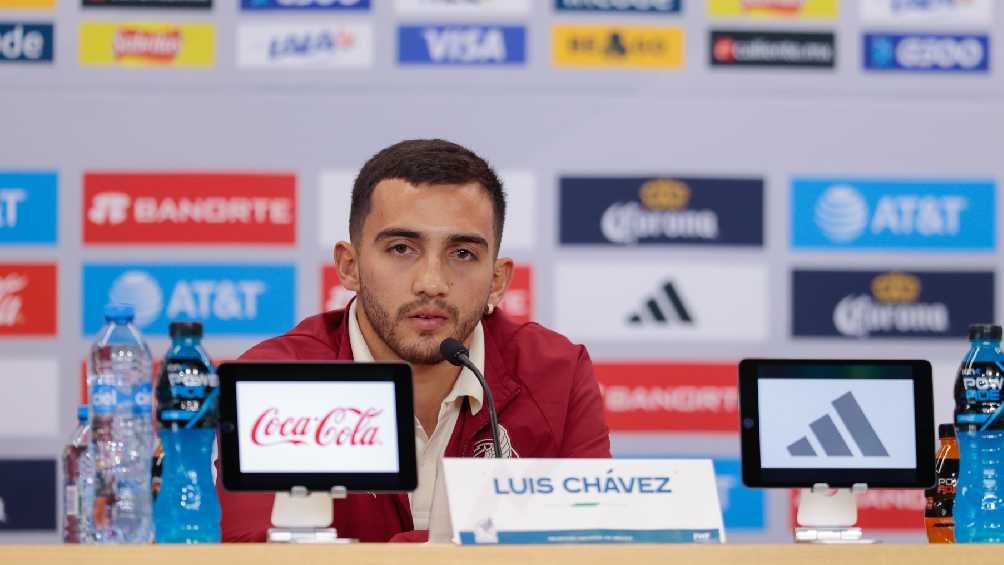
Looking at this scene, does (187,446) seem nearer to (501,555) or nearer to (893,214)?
(501,555)

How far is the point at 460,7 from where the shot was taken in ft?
11.7

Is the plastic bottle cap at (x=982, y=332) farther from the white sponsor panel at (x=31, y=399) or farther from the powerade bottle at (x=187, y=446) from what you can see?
the white sponsor panel at (x=31, y=399)

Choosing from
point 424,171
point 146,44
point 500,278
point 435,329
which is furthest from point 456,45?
point 435,329

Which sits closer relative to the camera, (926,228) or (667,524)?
(667,524)

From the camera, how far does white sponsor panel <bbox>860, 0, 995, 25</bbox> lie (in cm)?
364

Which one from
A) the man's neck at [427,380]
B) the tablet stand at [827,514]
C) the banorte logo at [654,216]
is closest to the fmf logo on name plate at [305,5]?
the banorte logo at [654,216]

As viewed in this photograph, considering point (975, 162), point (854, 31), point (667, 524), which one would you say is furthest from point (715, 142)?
point (667, 524)

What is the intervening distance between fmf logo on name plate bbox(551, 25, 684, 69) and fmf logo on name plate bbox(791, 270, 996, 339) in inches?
26.8

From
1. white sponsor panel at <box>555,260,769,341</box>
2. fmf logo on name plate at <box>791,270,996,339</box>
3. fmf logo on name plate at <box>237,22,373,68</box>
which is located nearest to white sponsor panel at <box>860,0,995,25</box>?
fmf logo on name plate at <box>791,270,996,339</box>

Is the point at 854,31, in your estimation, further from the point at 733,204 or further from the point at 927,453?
the point at 927,453

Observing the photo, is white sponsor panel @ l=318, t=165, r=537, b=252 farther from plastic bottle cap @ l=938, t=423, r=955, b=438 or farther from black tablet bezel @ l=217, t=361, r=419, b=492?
black tablet bezel @ l=217, t=361, r=419, b=492

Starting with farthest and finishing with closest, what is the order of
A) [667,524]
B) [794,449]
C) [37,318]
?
[37,318], [794,449], [667,524]

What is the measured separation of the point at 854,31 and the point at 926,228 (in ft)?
1.86

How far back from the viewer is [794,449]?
1.64 metres
